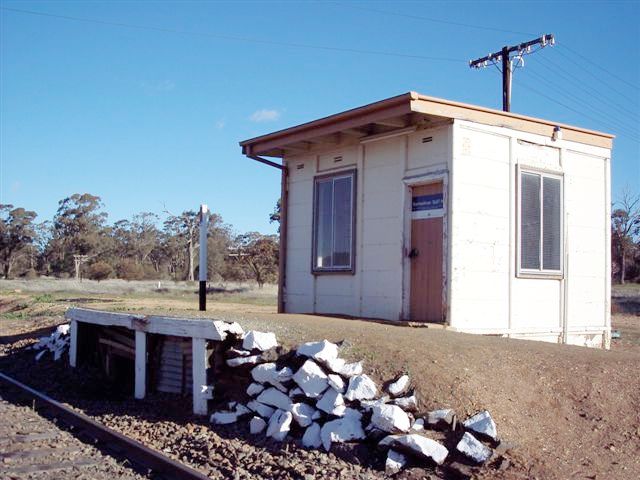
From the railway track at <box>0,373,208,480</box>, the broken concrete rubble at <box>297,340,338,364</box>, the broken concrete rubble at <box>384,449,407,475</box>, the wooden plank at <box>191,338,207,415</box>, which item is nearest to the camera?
the broken concrete rubble at <box>384,449,407,475</box>

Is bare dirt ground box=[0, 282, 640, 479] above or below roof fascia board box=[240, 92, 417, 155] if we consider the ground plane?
below

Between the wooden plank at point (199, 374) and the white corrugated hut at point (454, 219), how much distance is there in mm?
3957

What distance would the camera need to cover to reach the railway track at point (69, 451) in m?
6.43

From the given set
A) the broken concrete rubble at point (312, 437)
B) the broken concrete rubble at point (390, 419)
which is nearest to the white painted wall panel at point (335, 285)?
the broken concrete rubble at point (312, 437)

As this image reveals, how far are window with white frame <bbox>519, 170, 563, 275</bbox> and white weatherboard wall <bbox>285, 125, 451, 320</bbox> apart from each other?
1895 millimetres

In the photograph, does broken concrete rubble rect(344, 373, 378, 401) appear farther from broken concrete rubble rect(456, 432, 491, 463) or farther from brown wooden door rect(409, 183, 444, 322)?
brown wooden door rect(409, 183, 444, 322)

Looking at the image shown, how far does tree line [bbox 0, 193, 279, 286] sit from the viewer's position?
7166 centimetres

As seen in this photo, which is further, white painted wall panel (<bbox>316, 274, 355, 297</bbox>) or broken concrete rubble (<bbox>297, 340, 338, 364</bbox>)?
white painted wall panel (<bbox>316, 274, 355, 297</bbox>)

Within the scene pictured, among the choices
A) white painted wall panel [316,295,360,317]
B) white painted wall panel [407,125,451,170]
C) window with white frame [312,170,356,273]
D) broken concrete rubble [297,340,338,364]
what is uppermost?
white painted wall panel [407,125,451,170]

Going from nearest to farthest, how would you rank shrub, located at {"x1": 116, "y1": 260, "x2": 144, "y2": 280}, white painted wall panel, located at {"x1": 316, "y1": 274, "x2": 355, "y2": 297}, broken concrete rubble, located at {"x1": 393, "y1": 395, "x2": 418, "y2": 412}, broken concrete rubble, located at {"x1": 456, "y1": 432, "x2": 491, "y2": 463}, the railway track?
broken concrete rubble, located at {"x1": 456, "y1": 432, "x2": 491, "y2": 463}, the railway track, broken concrete rubble, located at {"x1": 393, "y1": 395, "x2": 418, "y2": 412}, white painted wall panel, located at {"x1": 316, "y1": 274, "x2": 355, "y2": 297}, shrub, located at {"x1": 116, "y1": 260, "x2": 144, "y2": 280}

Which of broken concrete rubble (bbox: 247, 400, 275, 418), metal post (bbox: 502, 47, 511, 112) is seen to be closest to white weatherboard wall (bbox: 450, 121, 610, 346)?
broken concrete rubble (bbox: 247, 400, 275, 418)

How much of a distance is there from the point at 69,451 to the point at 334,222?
7.13 meters

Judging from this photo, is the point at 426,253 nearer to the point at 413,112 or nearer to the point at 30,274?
the point at 413,112

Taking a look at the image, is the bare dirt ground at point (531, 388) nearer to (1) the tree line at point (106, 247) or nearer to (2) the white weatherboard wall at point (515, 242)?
(2) the white weatherboard wall at point (515, 242)
